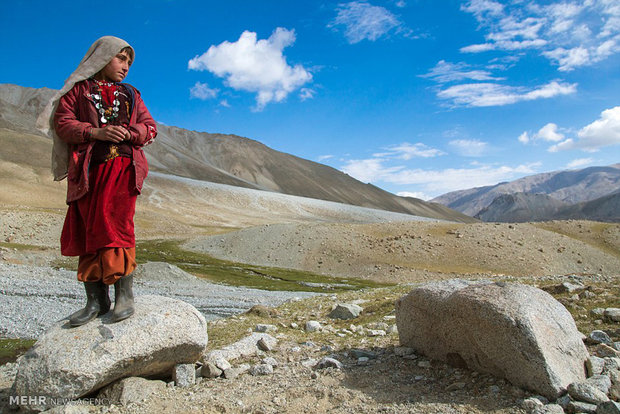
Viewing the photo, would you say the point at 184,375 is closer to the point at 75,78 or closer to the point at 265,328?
the point at 265,328

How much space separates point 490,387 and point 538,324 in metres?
1.11

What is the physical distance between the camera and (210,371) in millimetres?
7004

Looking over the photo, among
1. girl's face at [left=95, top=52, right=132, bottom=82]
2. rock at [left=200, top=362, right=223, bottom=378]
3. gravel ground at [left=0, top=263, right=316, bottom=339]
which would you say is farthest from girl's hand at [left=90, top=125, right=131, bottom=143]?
gravel ground at [left=0, top=263, right=316, bottom=339]

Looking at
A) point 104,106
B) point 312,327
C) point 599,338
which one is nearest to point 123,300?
point 104,106

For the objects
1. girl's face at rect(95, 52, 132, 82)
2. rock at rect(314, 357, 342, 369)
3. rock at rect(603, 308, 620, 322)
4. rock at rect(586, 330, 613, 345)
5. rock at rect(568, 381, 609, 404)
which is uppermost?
girl's face at rect(95, 52, 132, 82)

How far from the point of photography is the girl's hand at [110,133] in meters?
6.42

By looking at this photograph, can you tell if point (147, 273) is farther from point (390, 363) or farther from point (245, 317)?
point (390, 363)

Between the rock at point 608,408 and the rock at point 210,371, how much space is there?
17.6 feet

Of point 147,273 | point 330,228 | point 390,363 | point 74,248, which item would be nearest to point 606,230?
point 330,228

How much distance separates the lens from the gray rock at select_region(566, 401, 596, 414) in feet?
16.7

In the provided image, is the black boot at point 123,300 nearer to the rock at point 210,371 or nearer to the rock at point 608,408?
the rock at point 210,371

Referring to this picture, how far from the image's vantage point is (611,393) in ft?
18.2

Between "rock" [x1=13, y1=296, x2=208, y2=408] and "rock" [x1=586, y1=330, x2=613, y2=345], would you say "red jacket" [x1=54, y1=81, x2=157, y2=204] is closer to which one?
"rock" [x1=13, y1=296, x2=208, y2=408]

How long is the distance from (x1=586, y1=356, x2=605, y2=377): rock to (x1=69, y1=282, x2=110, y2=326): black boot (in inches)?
295
